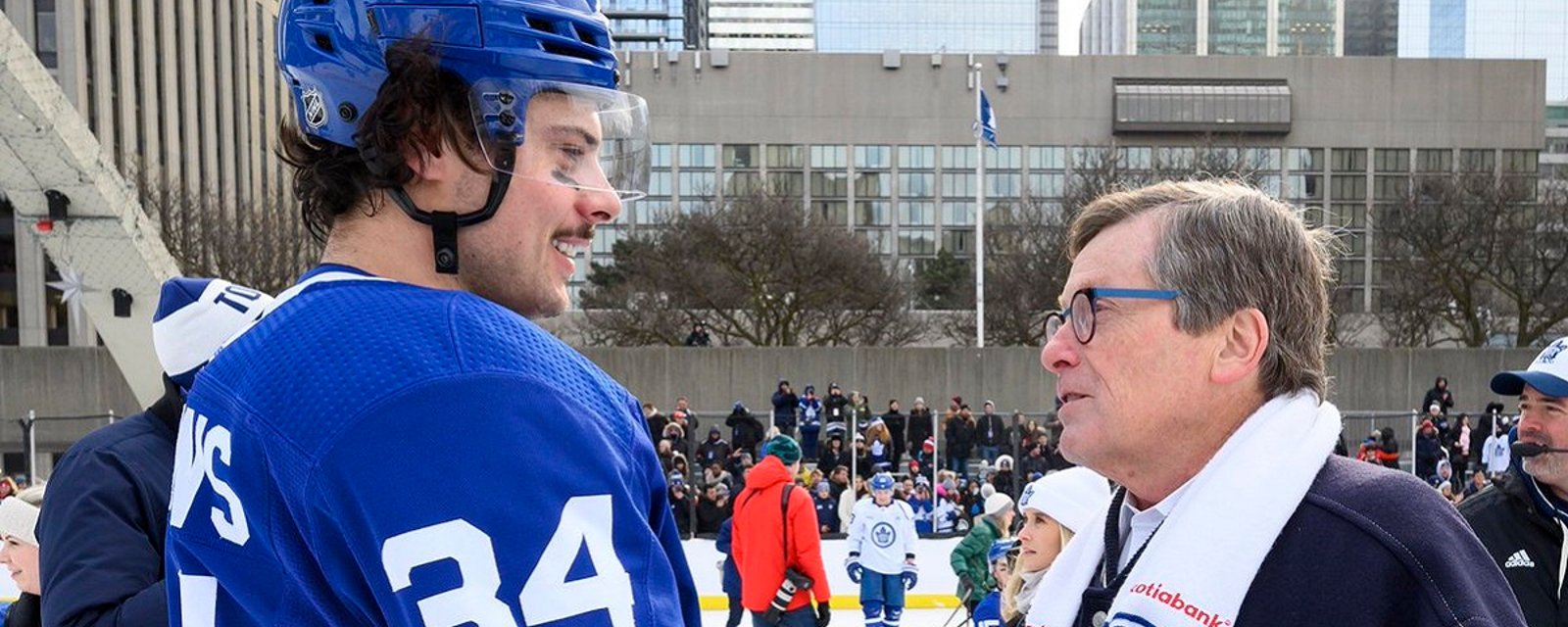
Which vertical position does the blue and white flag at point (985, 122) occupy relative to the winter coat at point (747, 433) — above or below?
above

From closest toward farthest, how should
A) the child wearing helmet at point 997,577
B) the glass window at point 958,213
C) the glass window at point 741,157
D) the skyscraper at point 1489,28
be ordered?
the child wearing helmet at point 997,577, the glass window at point 741,157, the glass window at point 958,213, the skyscraper at point 1489,28

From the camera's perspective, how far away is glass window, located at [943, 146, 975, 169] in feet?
242

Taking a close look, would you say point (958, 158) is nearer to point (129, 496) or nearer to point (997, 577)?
point (997, 577)

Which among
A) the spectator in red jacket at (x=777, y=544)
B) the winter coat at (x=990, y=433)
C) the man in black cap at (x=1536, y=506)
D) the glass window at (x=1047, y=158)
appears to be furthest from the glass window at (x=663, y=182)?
the man in black cap at (x=1536, y=506)

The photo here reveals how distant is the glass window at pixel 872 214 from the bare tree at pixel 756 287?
35210mm

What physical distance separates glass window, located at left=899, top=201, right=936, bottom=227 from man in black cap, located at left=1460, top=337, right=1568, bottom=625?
71.9m

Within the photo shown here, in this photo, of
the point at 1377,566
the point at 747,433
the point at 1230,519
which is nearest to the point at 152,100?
the point at 747,433

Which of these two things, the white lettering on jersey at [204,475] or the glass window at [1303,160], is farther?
the glass window at [1303,160]

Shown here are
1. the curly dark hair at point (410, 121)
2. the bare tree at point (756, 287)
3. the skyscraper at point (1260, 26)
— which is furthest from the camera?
the skyscraper at point (1260, 26)

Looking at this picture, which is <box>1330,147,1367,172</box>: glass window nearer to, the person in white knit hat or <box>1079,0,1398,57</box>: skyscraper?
<box>1079,0,1398,57</box>: skyscraper

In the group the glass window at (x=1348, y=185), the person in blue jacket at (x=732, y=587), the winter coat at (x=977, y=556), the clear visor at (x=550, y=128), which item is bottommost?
the person in blue jacket at (x=732, y=587)

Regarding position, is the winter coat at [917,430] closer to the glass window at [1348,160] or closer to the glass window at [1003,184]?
the glass window at [1003,184]

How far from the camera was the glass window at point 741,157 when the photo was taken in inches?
2847

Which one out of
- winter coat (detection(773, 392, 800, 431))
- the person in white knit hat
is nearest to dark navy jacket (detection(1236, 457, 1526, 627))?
the person in white knit hat
